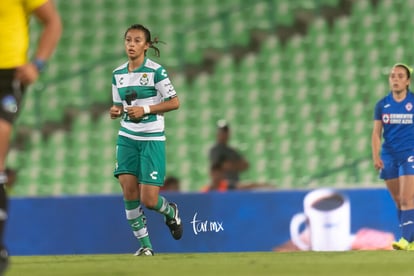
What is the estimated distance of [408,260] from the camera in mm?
7883

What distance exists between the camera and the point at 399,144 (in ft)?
33.7

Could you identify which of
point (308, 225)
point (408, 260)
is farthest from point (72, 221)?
point (408, 260)

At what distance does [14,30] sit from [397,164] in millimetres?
4890

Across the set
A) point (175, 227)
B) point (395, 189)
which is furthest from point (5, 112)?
point (395, 189)

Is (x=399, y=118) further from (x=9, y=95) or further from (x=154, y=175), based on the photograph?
(x=9, y=95)

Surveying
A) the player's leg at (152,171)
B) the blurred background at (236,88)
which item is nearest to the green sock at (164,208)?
the player's leg at (152,171)

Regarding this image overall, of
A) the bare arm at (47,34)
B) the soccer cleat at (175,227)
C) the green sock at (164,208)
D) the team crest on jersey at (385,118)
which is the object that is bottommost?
the soccer cleat at (175,227)

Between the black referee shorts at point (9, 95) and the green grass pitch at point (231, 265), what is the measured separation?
4.14 ft

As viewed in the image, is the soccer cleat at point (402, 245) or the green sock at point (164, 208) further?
the soccer cleat at point (402, 245)

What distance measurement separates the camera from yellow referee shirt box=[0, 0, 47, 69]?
20.7 ft

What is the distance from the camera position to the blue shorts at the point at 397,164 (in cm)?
1016

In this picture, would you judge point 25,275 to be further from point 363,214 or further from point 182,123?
point 182,123

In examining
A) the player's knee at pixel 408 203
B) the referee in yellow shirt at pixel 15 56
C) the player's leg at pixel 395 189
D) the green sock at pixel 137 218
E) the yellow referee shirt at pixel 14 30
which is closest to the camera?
the referee in yellow shirt at pixel 15 56

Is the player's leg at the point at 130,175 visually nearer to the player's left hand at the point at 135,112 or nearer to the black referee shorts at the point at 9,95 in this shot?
the player's left hand at the point at 135,112
